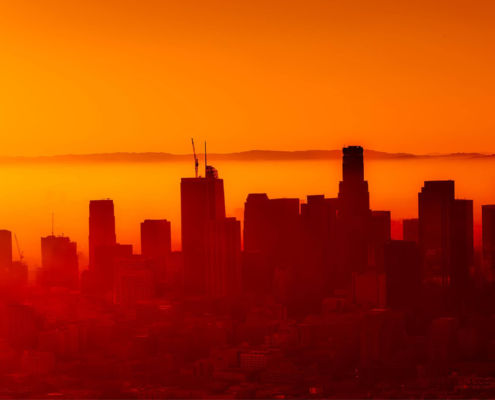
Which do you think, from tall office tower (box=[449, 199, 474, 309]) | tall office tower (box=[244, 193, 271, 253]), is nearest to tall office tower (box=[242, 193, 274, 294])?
tall office tower (box=[244, 193, 271, 253])

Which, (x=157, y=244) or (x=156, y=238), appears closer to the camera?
(x=156, y=238)

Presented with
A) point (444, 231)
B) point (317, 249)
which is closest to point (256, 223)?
point (317, 249)

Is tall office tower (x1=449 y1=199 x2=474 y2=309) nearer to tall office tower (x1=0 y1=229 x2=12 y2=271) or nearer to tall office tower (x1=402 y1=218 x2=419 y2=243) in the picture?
tall office tower (x1=402 y1=218 x2=419 y2=243)

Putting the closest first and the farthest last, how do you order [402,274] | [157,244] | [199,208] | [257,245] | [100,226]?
[402,274] → [100,226] → [257,245] → [157,244] → [199,208]

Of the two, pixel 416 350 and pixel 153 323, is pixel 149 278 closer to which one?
pixel 153 323

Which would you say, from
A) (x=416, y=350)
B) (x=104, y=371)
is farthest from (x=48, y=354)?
(x=416, y=350)

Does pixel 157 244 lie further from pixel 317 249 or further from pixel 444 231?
pixel 444 231

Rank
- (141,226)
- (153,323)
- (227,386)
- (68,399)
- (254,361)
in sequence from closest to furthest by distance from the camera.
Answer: (68,399) < (227,386) < (254,361) < (153,323) < (141,226)
